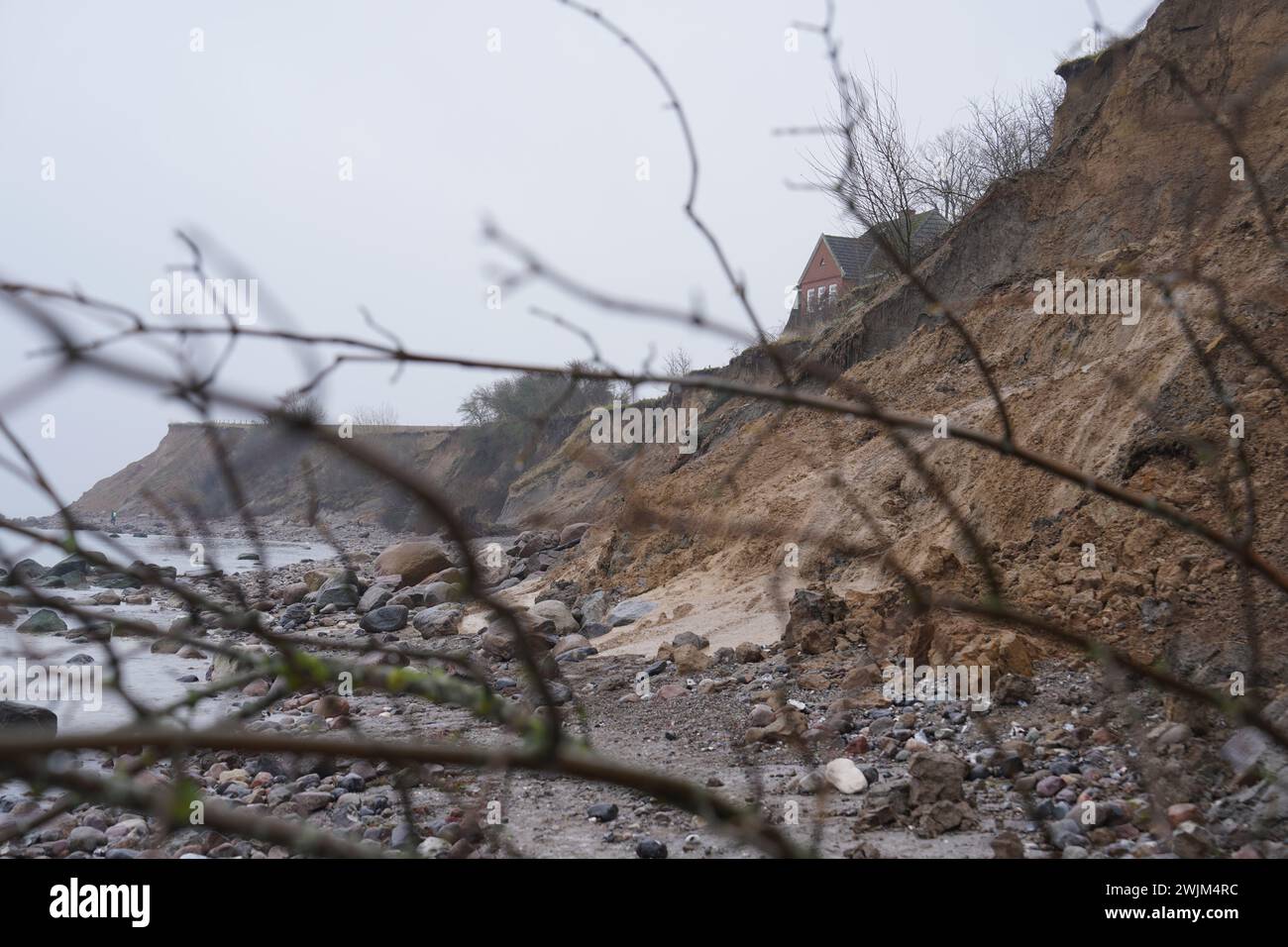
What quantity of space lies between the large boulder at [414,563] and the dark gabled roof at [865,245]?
378 inches

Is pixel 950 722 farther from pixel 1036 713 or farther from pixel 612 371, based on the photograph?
pixel 612 371

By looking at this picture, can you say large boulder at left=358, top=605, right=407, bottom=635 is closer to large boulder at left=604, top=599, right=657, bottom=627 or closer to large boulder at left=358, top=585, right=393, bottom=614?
large boulder at left=358, top=585, right=393, bottom=614

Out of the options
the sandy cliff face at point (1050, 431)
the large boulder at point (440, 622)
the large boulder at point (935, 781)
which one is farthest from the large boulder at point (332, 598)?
the large boulder at point (935, 781)

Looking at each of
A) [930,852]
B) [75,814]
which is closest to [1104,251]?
[930,852]

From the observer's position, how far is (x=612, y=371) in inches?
55.6

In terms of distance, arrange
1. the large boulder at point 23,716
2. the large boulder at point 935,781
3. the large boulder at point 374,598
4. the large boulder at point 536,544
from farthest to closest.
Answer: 1. the large boulder at point 536,544
2. the large boulder at point 374,598
3. the large boulder at point 23,716
4. the large boulder at point 935,781

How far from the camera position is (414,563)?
18156 millimetres

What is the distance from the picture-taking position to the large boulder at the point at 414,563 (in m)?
→ 18.1

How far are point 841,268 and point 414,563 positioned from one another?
677 inches
